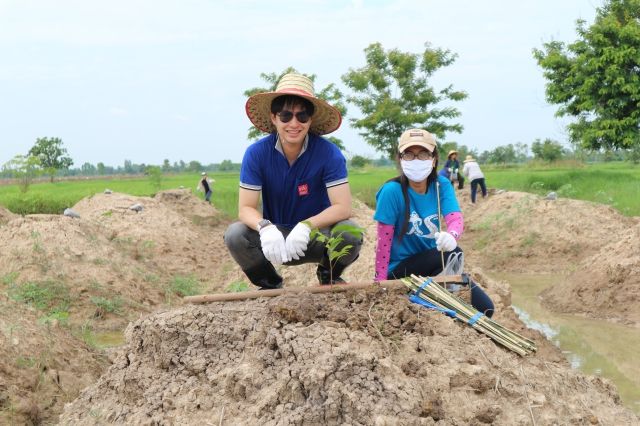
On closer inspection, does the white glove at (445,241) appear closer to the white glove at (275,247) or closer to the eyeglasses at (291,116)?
the white glove at (275,247)

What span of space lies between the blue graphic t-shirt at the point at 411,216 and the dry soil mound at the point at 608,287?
3.50m

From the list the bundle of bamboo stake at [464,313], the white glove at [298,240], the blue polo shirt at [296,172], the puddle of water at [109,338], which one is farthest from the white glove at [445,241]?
the puddle of water at [109,338]

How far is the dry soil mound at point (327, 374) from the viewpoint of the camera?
231 cm

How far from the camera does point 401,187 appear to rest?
3762mm

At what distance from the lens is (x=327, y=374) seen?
2342 mm

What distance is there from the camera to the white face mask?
12.1 feet

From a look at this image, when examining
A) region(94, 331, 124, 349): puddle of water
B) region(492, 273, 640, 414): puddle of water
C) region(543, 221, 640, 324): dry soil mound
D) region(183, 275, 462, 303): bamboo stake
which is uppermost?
region(183, 275, 462, 303): bamboo stake

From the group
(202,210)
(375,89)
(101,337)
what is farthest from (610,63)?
(101,337)

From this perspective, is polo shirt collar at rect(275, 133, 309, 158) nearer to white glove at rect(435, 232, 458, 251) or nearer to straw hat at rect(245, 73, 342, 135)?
straw hat at rect(245, 73, 342, 135)

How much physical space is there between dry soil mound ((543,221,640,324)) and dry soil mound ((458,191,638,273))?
7.35 ft

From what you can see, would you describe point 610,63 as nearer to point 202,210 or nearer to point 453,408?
point 202,210

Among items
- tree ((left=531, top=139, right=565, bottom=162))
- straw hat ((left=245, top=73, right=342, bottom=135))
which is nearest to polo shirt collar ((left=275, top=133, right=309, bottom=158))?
straw hat ((left=245, top=73, right=342, bottom=135))

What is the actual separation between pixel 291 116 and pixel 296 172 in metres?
0.34

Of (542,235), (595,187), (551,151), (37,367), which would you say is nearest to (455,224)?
(37,367)
